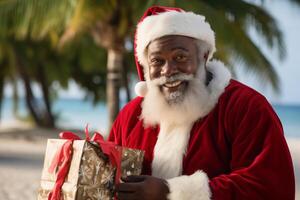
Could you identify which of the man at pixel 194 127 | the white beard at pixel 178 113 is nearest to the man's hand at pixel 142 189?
the man at pixel 194 127

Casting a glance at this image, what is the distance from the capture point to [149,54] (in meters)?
2.48

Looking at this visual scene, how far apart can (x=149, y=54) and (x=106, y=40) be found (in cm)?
939

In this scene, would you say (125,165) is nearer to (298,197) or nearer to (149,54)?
(149,54)

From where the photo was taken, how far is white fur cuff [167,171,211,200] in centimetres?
226

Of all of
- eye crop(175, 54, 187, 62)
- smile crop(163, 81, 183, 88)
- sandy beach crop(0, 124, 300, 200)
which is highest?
eye crop(175, 54, 187, 62)

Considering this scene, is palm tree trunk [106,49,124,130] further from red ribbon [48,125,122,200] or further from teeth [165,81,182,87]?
red ribbon [48,125,122,200]

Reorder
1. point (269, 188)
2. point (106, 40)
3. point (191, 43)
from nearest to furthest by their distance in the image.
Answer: point (269, 188)
point (191, 43)
point (106, 40)

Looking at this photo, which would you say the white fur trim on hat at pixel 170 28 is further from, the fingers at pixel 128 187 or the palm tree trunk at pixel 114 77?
the palm tree trunk at pixel 114 77

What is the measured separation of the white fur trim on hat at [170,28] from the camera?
2465 millimetres

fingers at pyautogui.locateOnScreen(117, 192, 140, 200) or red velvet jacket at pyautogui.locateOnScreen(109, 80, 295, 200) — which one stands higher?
red velvet jacket at pyautogui.locateOnScreen(109, 80, 295, 200)

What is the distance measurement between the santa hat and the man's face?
30 mm

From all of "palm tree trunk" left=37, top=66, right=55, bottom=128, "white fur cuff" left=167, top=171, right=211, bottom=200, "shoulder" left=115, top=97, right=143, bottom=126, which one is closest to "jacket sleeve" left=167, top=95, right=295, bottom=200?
"white fur cuff" left=167, top=171, right=211, bottom=200

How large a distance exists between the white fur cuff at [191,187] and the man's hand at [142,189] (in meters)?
0.03

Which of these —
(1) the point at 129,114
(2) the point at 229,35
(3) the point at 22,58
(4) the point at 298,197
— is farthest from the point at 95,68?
(1) the point at 129,114
